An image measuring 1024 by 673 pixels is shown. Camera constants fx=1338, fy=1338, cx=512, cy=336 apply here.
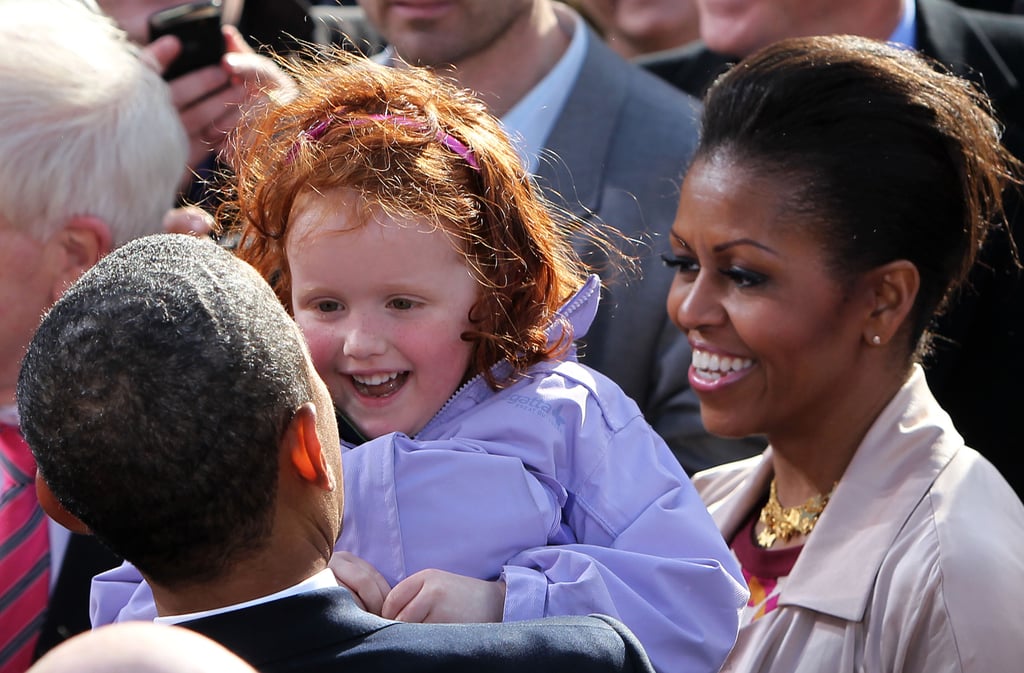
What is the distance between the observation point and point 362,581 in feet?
5.84

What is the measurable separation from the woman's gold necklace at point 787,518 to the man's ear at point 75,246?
1475 millimetres

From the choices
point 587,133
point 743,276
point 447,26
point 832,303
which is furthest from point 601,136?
point 832,303

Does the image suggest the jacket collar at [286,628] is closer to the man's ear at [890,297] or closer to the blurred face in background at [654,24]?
the man's ear at [890,297]

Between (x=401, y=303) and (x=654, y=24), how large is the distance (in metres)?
3.87

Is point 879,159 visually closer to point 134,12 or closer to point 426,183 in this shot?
point 426,183

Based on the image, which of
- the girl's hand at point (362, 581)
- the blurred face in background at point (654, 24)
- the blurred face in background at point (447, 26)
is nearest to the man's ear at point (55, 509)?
the girl's hand at point (362, 581)

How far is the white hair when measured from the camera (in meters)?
2.60

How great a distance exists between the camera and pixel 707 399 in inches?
108

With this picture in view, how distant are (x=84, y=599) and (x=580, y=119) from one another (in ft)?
5.83

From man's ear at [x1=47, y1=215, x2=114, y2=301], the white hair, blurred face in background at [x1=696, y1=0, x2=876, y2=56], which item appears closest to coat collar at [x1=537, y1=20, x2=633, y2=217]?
blurred face in background at [x1=696, y1=0, x2=876, y2=56]

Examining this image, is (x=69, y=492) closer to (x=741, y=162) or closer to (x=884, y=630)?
(x=884, y=630)

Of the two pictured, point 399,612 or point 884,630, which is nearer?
point 399,612

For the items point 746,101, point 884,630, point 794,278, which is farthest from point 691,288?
point 884,630

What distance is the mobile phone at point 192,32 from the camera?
3.51 meters
